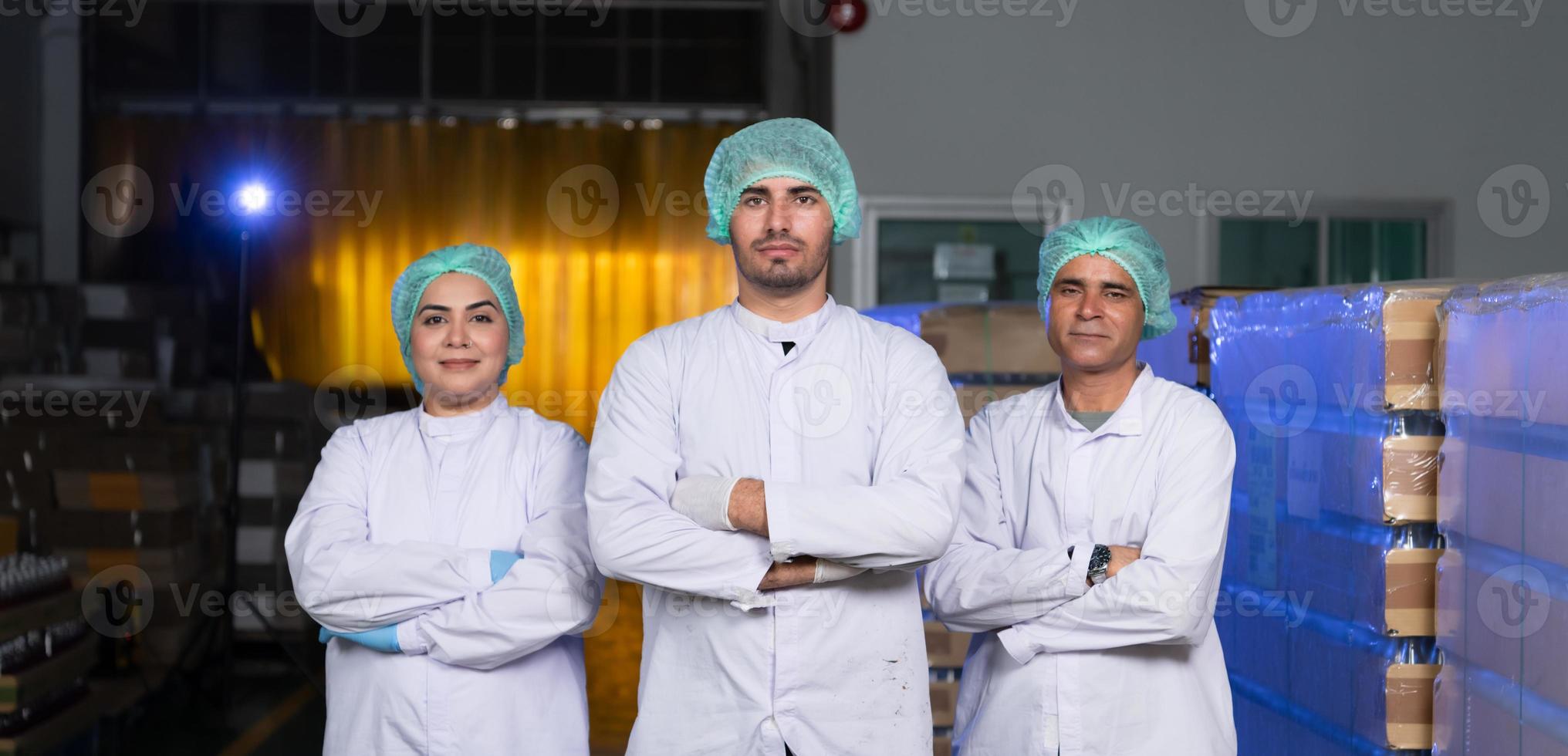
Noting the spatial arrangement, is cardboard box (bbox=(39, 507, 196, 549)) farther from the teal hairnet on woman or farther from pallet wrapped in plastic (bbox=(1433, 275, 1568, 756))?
pallet wrapped in plastic (bbox=(1433, 275, 1568, 756))

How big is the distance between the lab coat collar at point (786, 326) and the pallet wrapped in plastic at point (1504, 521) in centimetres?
116

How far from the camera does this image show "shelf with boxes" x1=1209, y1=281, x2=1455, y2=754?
2264mm

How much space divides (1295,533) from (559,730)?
165 centimetres

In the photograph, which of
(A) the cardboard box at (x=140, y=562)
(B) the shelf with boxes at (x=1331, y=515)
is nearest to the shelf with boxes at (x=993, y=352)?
(B) the shelf with boxes at (x=1331, y=515)

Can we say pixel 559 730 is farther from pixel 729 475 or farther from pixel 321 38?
pixel 321 38

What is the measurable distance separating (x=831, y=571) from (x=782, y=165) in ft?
2.26

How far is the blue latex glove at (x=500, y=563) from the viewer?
6.62ft

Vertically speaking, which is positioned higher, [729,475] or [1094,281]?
[1094,281]

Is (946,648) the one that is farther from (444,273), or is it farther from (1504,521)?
(444,273)

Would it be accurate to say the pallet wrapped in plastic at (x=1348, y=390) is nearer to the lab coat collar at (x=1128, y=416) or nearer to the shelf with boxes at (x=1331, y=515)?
the shelf with boxes at (x=1331, y=515)

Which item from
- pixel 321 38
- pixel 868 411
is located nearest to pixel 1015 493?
pixel 868 411

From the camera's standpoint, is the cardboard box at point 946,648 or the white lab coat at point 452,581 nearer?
the white lab coat at point 452,581

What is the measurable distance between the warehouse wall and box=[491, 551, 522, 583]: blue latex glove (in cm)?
423

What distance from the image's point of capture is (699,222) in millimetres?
7504
